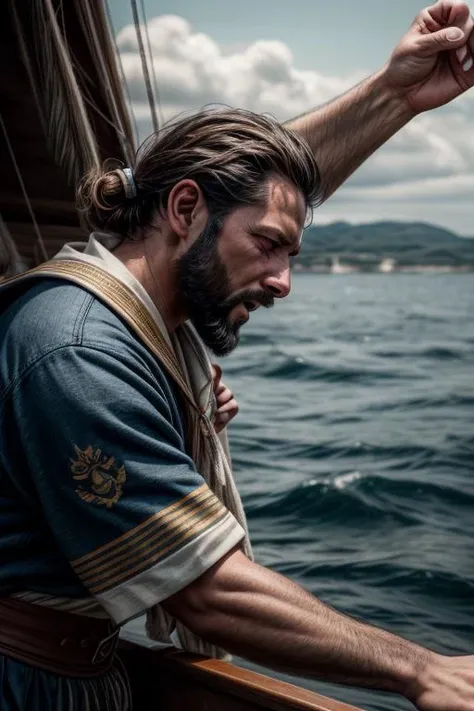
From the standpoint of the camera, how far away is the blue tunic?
1739 millimetres

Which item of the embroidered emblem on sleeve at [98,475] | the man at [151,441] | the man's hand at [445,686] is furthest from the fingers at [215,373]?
the man's hand at [445,686]

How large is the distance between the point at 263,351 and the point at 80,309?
67.6ft

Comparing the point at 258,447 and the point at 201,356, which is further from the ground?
the point at 201,356

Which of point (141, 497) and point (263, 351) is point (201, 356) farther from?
point (263, 351)

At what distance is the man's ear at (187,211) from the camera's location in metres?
2.05

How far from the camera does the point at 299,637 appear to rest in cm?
180

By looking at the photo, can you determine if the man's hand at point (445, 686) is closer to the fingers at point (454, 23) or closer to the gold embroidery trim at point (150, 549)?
the gold embroidery trim at point (150, 549)

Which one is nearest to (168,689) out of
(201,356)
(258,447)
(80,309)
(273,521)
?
(201,356)

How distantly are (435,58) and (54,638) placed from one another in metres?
1.61

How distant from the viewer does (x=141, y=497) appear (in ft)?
5.75

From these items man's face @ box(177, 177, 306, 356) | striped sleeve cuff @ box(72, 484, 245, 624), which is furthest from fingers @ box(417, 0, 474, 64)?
striped sleeve cuff @ box(72, 484, 245, 624)

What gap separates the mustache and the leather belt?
2.01ft

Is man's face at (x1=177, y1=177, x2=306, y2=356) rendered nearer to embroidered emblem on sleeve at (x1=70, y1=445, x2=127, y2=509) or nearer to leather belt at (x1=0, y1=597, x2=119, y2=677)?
embroidered emblem on sleeve at (x1=70, y1=445, x2=127, y2=509)

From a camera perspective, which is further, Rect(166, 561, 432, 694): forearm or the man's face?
the man's face
